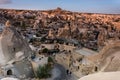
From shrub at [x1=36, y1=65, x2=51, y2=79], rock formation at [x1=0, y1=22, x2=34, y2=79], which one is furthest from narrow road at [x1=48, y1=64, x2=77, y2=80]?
rock formation at [x1=0, y1=22, x2=34, y2=79]

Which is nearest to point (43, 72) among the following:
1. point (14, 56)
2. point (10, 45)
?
point (14, 56)

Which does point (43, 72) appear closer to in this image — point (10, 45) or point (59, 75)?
point (59, 75)

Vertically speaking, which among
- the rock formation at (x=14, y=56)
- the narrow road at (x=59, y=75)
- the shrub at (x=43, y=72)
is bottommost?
the narrow road at (x=59, y=75)

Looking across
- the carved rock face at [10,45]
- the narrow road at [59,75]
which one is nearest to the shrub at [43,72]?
the narrow road at [59,75]

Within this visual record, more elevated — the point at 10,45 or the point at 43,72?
the point at 10,45

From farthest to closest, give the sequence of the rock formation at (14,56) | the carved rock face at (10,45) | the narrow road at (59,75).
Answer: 1. the carved rock face at (10,45)
2. the narrow road at (59,75)
3. the rock formation at (14,56)

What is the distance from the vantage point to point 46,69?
1452 centimetres

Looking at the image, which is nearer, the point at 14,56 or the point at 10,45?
the point at 14,56

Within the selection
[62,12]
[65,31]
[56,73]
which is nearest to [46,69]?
[56,73]

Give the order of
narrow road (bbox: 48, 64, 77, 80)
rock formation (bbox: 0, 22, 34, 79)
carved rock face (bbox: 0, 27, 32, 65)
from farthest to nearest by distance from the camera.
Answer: carved rock face (bbox: 0, 27, 32, 65), narrow road (bbox: 48, 64, 77, 80), rock formation (bbox: 0, 22, 34, 79)

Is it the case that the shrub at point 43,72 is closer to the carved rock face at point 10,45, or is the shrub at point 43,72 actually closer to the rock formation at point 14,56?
the rock formation at point 14,56

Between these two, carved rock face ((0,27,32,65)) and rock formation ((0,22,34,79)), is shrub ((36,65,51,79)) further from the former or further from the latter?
carved rock face ((0,27,32,65))

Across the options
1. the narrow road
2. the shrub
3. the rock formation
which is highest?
the rock formation

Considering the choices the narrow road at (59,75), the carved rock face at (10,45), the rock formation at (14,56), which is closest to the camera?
the rock formation at (14,56)
